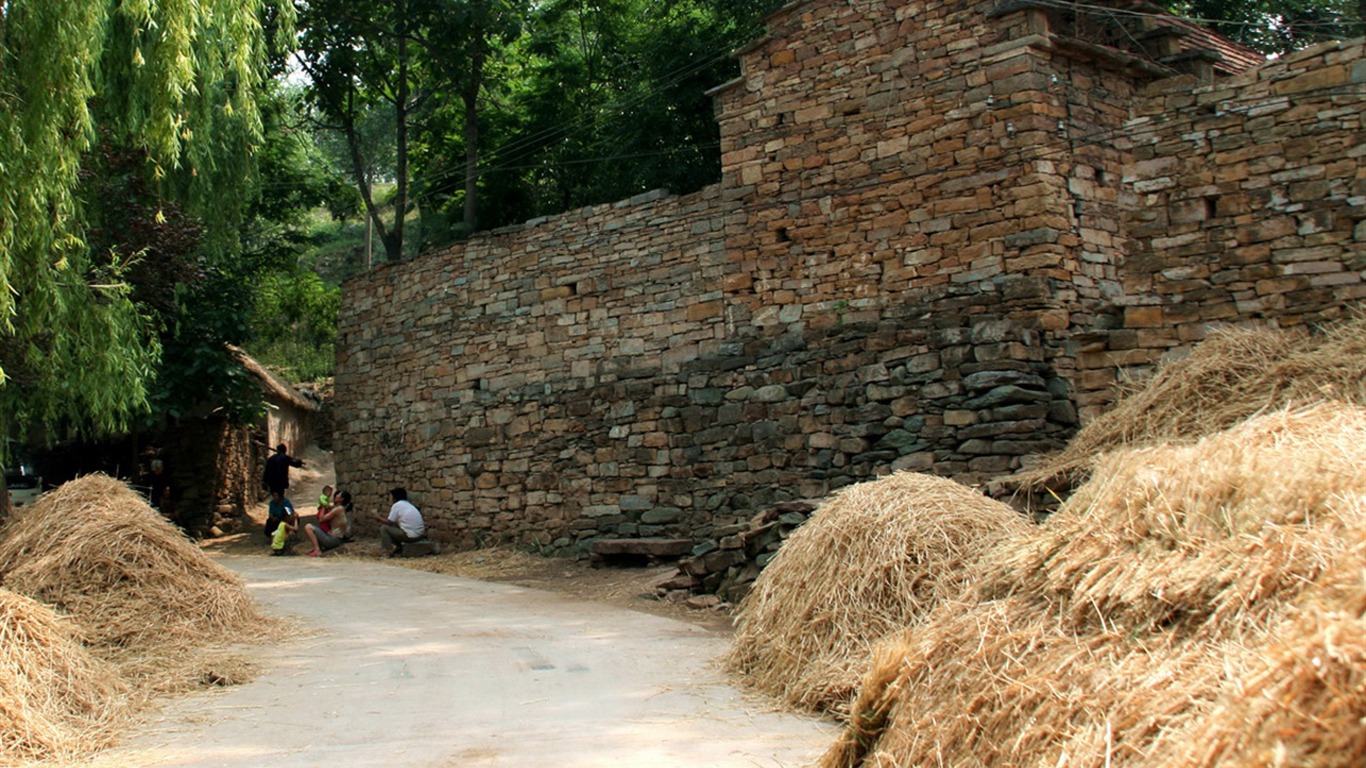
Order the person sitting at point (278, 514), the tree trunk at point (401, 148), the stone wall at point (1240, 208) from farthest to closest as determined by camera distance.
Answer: the tree trunk at point (401, 148)
the person sitting at point (278, 514)
the stone wall at point (1240, 208)

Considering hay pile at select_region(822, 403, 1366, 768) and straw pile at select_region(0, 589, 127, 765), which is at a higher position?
hay pile at select_region(822, 403, 1366, 768)

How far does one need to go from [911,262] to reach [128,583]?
6757 millimetres

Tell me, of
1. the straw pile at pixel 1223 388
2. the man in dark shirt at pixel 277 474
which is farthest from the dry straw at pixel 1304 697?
the man in dark shirt at pixel 277 474

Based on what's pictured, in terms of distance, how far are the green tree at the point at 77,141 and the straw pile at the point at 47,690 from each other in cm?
146

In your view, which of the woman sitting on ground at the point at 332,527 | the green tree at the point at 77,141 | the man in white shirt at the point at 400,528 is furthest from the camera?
the woman sitting on ground at the point at 332,527

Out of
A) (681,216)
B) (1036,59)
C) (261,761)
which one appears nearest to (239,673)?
(261,761)

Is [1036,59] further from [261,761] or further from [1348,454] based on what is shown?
[261,761]

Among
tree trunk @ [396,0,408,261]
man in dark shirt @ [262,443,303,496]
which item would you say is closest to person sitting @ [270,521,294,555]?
man in dark shirt @ [262,443,303,496]

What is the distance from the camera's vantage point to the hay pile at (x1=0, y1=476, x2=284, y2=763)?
17.9ft

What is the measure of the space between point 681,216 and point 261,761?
8.30m

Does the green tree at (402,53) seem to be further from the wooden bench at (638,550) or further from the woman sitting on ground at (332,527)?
the wooden bench at (638,550)

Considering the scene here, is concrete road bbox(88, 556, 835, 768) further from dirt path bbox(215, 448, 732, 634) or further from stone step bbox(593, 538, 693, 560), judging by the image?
stone step bbox(593, 538, 693, 560)

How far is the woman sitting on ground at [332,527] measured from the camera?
568 inches

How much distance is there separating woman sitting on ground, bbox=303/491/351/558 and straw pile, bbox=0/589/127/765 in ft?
28.0
